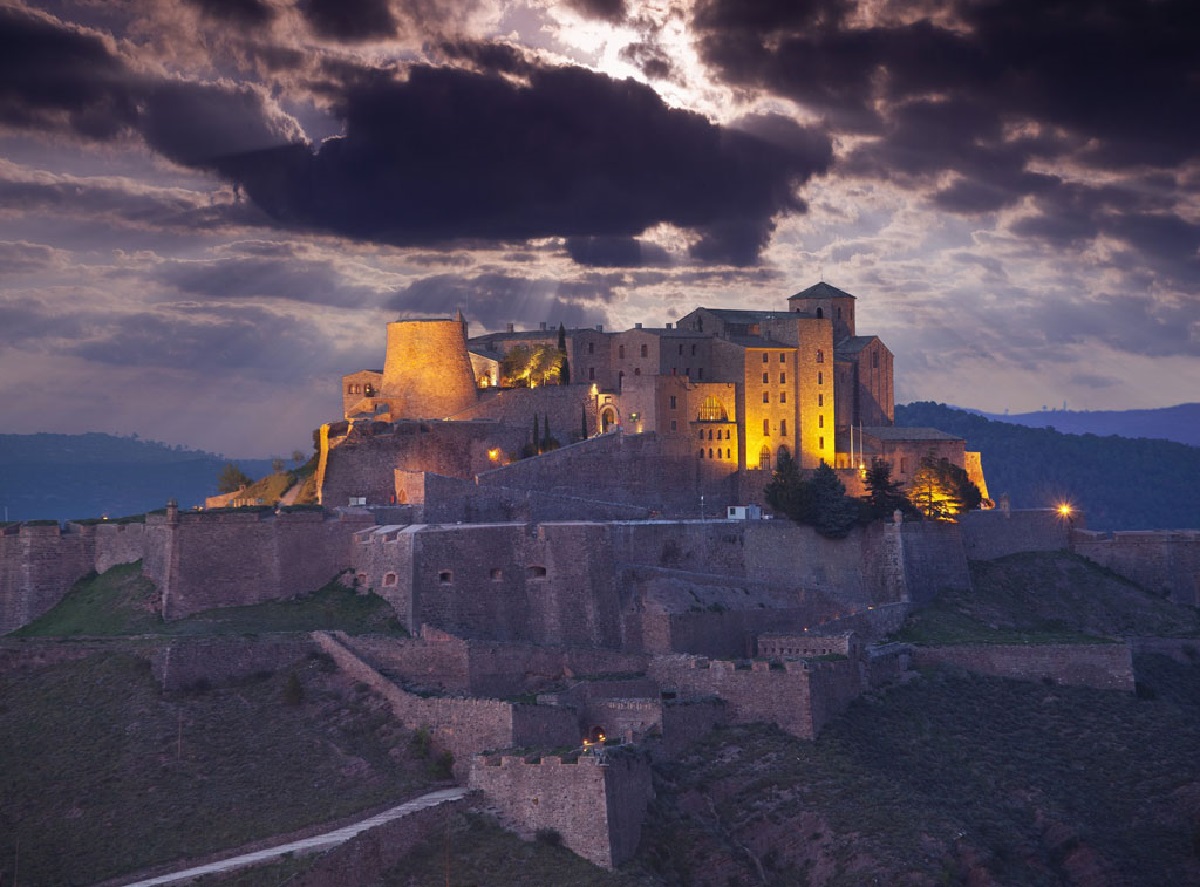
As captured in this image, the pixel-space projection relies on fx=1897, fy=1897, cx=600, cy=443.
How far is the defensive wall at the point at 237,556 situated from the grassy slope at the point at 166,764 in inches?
191

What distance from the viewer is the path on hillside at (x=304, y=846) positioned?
39375 mm

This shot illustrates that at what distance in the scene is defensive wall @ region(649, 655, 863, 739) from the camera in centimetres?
5097

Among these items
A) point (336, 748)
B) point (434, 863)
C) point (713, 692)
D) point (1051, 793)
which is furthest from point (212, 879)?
point (1051, 793)

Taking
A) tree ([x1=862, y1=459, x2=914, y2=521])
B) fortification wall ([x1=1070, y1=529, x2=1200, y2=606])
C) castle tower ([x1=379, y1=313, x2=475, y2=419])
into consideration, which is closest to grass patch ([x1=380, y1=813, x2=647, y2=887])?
tree ([x1=862, y1=459, x2=914, y2=521])

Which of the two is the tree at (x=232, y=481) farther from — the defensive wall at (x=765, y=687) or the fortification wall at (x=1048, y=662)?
the fortification wall at (x=1048, y=662)

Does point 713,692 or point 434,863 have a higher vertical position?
point 713,692

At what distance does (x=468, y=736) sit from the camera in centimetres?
4619

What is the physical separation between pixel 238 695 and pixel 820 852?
1558cm

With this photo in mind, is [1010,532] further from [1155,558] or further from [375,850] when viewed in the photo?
[375,850]

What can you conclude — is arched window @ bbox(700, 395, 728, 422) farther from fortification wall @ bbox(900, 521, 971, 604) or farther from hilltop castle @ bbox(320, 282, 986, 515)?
fortification wall @ bbox(900, 521, 971, 604)

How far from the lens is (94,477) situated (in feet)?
540

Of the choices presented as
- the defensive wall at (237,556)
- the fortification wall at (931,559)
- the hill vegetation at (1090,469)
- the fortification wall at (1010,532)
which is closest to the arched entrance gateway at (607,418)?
the fortification wall at (931,559)

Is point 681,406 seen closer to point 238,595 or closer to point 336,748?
point 238,595

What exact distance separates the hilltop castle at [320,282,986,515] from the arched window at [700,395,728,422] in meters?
0.04
